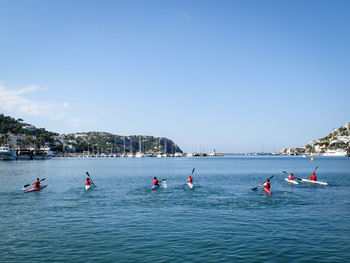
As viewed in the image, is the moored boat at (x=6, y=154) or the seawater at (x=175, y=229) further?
the moored boat at (x=6, y=154)

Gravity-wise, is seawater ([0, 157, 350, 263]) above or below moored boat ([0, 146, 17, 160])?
below

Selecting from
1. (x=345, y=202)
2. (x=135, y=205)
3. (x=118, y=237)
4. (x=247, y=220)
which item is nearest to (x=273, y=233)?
(x=247, y=220)

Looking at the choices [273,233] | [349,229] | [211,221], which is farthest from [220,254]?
[349,229]

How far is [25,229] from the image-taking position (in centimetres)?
2336

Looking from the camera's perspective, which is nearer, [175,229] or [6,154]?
[175,229]

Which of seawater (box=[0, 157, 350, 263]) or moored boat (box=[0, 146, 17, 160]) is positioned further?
moored boat (box=[0, 146, 17, 160])

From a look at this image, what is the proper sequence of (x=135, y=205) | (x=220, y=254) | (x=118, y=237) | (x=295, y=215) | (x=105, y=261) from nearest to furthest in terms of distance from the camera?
1. (x=105, y=261)
2. (x=220, y=254)
3. (x=118, y=237)
4. (x=295, y=215)
5. (x=135, y=205)

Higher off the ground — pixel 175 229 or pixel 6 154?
pixel 6 154

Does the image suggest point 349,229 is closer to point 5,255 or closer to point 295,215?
point 295,215

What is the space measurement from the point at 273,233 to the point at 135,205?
1654 cm

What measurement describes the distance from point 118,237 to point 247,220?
11521 millimetres

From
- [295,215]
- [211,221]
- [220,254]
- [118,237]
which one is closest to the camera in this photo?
[220,254]

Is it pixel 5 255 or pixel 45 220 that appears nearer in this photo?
pixel 5 255

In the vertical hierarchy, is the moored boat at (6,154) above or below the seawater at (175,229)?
above
